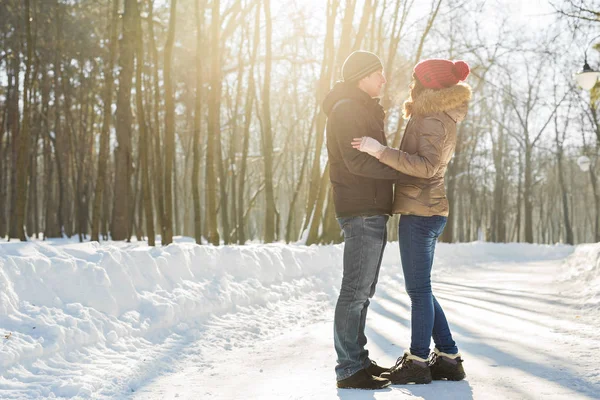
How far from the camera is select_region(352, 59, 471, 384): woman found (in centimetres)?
365

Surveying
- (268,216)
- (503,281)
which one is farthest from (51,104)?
(503,281)

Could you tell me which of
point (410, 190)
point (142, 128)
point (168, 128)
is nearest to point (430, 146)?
point (410, 190)

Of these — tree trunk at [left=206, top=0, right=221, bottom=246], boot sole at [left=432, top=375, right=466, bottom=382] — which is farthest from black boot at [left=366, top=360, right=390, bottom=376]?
tree trunk at [left=206, top=0, right=221, bottom=246]

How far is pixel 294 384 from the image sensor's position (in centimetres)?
382

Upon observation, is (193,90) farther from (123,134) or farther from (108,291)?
(108,291)

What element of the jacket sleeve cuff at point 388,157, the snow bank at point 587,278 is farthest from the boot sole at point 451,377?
the snow bank at point 587,278

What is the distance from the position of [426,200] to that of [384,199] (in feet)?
0.87

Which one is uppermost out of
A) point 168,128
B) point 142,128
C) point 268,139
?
point 268,139

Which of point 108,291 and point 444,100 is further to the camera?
point 108,291

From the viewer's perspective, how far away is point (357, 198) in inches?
142

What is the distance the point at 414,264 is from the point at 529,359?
1.43 metres

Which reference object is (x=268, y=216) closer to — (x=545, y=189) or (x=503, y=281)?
(x=503, y=281)

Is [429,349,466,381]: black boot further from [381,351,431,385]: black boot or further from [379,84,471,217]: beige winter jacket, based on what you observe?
[379,84,471,217]: beige winter jacket

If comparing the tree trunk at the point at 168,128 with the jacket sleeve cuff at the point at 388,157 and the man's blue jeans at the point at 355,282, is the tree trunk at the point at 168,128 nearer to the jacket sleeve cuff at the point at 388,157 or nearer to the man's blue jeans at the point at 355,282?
the man's blue jeans at the point at 355,282
